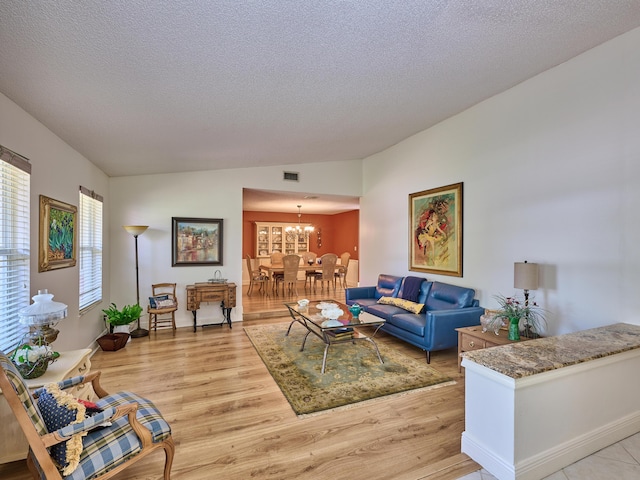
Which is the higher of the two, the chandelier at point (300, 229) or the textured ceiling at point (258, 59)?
the textured ceiling at point (258, 59)

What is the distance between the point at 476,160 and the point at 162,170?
15.4 ft

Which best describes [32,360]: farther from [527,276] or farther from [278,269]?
[278,269]

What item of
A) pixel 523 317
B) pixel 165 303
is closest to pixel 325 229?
pixel 165 303

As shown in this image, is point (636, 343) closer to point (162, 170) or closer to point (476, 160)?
point (476, 160)

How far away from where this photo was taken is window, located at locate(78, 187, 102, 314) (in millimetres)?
3773

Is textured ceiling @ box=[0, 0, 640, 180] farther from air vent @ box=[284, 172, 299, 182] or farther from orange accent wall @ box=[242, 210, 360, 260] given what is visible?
orange accent wall @ box=[242, 210, 360, 260]

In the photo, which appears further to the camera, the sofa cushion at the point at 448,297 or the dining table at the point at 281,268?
the dining table at the point at 281,268

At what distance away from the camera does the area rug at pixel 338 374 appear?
2768mm

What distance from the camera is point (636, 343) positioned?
6.93 ft

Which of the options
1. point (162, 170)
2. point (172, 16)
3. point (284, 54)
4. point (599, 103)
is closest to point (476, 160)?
point (599, 103)

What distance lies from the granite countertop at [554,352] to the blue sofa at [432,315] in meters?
1.33

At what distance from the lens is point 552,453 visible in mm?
1837

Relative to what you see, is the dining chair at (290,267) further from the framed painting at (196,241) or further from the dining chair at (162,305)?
the dining chair at (162,305)

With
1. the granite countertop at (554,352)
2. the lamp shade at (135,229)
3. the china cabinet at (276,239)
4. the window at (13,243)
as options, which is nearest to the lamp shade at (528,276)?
the granite countertop at (554,352)
